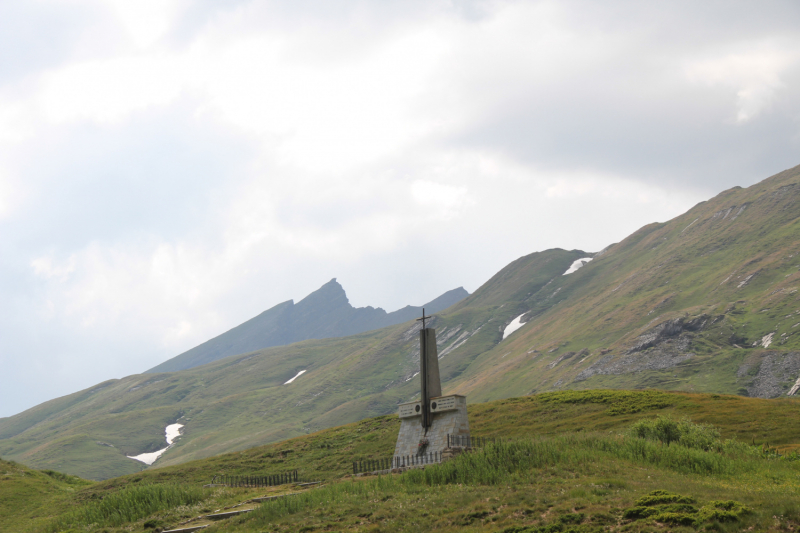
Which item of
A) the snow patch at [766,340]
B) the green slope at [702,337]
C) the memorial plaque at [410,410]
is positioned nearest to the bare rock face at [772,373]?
the green slope at [702,337]

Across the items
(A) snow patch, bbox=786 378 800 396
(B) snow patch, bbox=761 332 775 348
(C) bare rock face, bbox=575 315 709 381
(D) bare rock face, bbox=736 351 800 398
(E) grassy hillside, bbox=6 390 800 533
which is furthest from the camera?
(C) bare rock face, bbox=575 315 709 381

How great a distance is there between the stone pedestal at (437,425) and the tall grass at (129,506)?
13089mm

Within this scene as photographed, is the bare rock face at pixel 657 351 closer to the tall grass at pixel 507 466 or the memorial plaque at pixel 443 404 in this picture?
the memorial plaque at pixel 443 404

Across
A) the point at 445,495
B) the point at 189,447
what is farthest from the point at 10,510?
the point at 189,447

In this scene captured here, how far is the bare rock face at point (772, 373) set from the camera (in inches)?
4279

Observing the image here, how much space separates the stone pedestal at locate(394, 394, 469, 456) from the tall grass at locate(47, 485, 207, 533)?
13.1 m

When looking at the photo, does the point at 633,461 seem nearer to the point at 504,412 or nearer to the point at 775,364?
the point at 504,412

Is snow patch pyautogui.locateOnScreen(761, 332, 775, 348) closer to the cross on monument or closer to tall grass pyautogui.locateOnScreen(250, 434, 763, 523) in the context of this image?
tall grass pyautogui.locateOnScreen(250, 434, 763, 523)

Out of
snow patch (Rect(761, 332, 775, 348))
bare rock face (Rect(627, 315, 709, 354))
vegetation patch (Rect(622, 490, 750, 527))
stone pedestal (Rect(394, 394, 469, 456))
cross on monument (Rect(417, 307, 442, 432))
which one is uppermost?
cross on monument (Rect(417, 307, 442, 432))

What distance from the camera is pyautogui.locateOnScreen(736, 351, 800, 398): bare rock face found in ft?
357

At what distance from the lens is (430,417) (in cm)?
3716

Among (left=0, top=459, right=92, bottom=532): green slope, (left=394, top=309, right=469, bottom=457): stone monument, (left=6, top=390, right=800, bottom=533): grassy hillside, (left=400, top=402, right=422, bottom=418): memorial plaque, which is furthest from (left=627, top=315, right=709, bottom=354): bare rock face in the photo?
(left=0, top=459, right=92, bottom=532): green slope

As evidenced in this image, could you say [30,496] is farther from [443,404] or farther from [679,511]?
[679,511]

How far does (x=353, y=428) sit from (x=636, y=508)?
2267 inches
